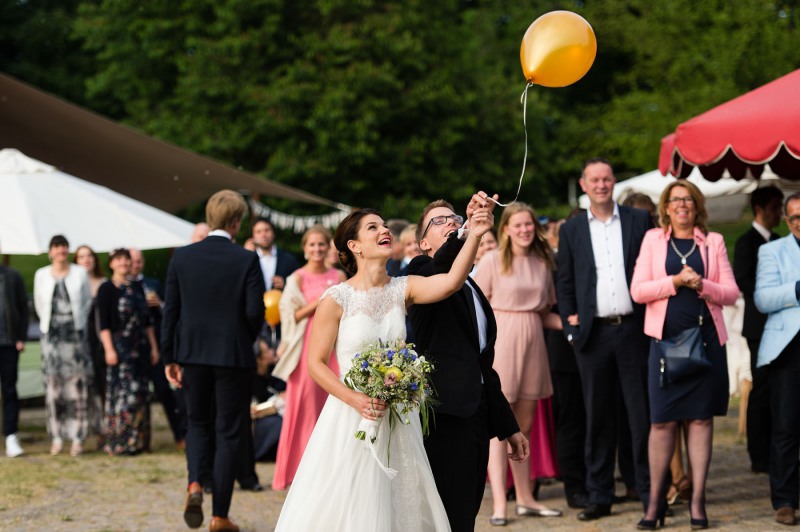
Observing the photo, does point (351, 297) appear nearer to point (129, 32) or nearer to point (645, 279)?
point (645, 279)

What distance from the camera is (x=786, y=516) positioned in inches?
286

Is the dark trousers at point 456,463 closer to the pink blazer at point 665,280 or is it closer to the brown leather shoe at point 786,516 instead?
the pink blazer at point 665,280

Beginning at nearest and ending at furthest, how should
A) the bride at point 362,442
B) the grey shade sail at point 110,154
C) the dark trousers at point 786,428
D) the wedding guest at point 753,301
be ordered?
the bride at point 362,442, the dark trousers at point 786,428, the wedding guest at point 753,301, the grey shade sail at point 110,154

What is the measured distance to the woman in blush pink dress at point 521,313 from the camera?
793 centimetres

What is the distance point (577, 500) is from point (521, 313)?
1.45 metres

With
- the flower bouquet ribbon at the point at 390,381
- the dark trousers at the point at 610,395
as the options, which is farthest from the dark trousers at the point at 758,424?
the flower bouquet ribbon at the point at 390,381

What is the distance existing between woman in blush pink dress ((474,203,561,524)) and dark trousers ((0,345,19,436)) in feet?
18.3

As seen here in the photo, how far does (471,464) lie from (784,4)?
832 inches

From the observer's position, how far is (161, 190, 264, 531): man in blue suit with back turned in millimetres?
7219

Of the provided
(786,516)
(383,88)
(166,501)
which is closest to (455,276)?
(786,516)

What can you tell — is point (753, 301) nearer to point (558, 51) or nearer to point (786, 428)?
point (786, 428)

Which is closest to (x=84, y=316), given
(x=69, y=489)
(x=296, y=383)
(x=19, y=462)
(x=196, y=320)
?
(x=19, y=462)

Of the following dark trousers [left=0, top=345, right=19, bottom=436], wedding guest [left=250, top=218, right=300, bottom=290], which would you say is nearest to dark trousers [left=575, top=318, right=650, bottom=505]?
wedding guest [left=250, top=218, right=300, bottom=290]

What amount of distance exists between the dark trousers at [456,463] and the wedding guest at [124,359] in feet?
23.3
